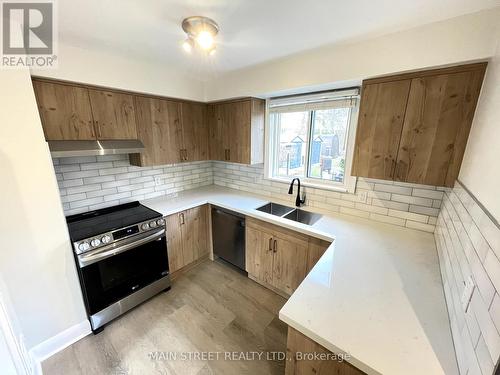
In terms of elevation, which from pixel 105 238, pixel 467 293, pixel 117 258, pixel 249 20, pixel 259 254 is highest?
pixel 249 20

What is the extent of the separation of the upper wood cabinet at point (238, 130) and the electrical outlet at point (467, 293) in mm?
2012

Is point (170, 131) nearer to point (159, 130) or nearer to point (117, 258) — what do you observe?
point (159, 130)

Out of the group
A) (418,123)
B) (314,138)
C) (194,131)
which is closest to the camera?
(418,123)

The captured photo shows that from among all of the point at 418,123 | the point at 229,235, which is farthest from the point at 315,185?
the point at 229,235

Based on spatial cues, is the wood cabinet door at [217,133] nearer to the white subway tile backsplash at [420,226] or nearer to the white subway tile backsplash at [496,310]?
the white subway tile backsplash at [420,226]

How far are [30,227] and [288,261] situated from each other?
6.77 feet

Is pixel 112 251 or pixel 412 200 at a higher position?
pixel 412 200

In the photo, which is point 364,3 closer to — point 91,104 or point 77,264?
point 91,104

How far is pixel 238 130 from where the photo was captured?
→ 8.22 ft

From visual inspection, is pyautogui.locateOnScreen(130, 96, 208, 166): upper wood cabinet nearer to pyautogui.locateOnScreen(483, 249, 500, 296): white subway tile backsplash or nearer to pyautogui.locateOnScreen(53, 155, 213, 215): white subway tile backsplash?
pyautogui.locateOnScreen(53, 155, 213, 215): white subway tile backsplash

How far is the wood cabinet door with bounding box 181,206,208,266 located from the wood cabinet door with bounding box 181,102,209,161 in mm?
710

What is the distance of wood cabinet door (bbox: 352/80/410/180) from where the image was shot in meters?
1.46

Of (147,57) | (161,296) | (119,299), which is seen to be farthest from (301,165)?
(119,299)

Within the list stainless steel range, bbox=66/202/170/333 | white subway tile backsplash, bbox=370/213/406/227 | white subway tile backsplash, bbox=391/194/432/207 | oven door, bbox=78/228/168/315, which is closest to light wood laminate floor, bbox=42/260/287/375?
stainless steel range, bbox=66/202/170/333
